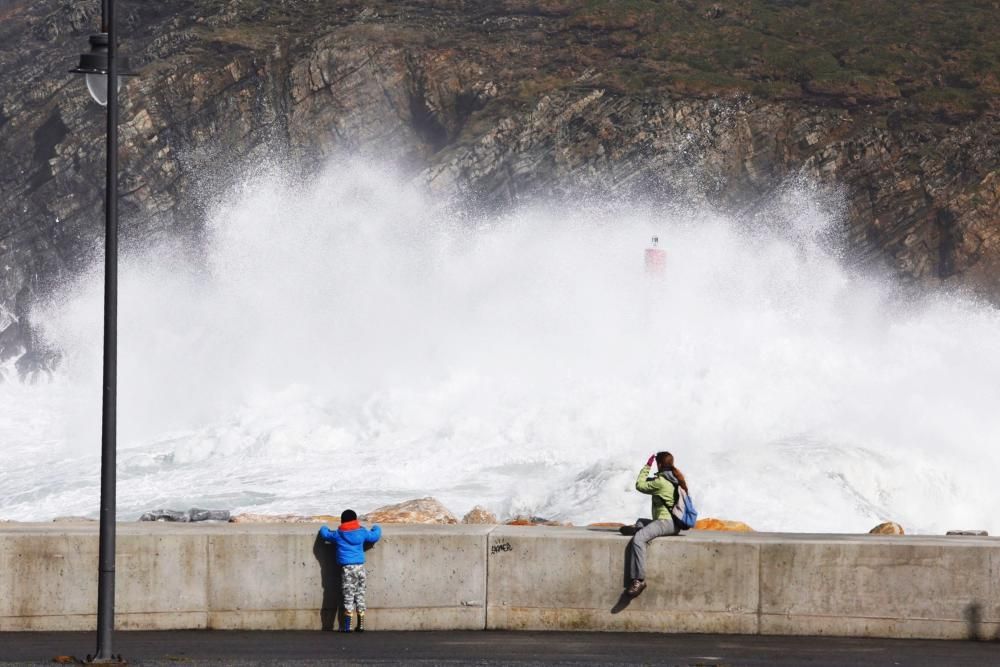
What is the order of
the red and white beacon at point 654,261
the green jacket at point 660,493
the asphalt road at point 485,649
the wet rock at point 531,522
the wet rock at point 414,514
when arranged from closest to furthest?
the asphalt road at point 485,649 < the green jacket at point 660,493 < the wet rock at point 531,522 < the wet rock at point 414,514 < the red and white beacon at point 654,261

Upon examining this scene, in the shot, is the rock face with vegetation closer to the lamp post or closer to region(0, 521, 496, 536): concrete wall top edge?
region(0, 521, 496, 536): concrete wall top edge

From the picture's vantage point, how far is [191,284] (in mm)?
53719

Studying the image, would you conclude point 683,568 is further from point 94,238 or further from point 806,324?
point 94,238

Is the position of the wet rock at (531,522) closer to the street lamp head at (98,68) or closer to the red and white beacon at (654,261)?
the street lamp head at (98,68)

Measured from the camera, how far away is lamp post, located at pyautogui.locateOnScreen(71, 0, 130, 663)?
1091cm

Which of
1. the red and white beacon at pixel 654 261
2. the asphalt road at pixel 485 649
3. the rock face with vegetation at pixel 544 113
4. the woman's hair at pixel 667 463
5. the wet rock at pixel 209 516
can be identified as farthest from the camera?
the rock face with vegetation at pixel 544 113

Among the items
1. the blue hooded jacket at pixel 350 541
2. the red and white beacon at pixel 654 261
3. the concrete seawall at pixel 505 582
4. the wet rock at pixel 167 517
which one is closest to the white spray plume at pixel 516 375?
the red and white beacon at pixel 654 261

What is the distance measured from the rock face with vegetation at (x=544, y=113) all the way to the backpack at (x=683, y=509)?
40625 mm

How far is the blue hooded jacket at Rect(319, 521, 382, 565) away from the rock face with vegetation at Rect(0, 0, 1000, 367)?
4195 cm

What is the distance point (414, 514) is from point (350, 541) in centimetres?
632

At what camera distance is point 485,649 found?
11477 millimetres

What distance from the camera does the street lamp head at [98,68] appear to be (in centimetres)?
1106

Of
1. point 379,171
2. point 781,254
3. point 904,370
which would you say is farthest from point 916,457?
point 379,171

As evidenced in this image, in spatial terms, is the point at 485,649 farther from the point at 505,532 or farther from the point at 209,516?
the point at 209,516
